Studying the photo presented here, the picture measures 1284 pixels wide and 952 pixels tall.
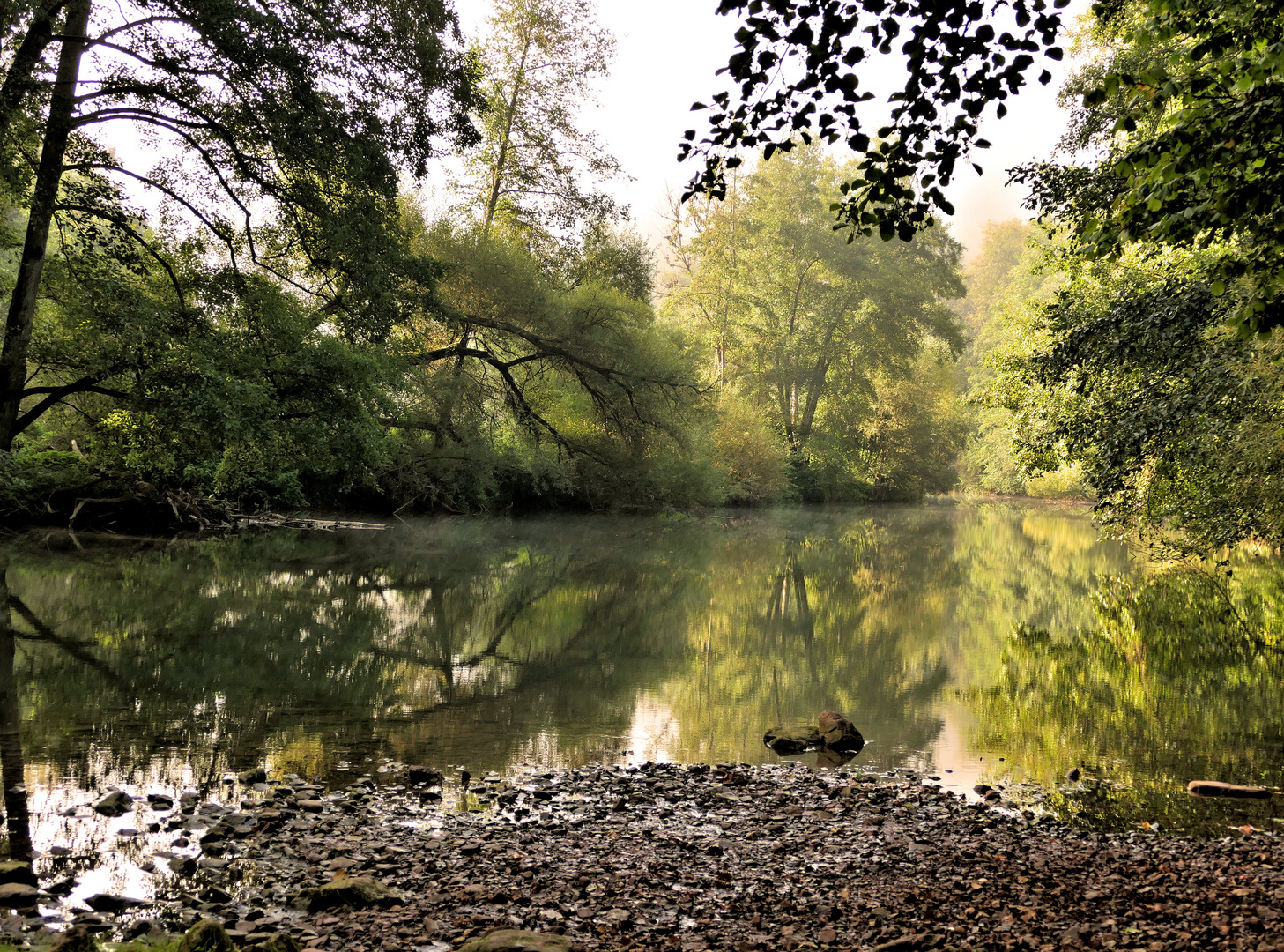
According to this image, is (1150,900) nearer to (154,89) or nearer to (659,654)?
(659,654)

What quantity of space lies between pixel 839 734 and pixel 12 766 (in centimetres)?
581

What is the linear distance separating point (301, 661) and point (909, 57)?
334 inches

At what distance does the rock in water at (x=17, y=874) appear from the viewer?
3902 millimetres

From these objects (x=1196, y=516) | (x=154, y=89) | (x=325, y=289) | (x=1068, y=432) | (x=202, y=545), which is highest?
(x=154, y=89)

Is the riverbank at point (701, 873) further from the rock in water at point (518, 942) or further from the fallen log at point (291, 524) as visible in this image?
the fallen log at point (291, 524)

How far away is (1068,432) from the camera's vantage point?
13570 millimetres

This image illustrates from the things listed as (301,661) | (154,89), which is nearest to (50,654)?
(301,661)

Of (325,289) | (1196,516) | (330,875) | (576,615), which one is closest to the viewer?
(330,875)

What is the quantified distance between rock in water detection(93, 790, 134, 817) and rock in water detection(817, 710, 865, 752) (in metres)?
4.85

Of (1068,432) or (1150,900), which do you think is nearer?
(1150,900)

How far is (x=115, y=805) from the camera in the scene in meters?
4.99

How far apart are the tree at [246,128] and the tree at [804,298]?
2813 centimetres

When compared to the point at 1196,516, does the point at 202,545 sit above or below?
below

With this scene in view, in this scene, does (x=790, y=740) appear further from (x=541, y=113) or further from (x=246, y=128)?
(x=541, y=113)
